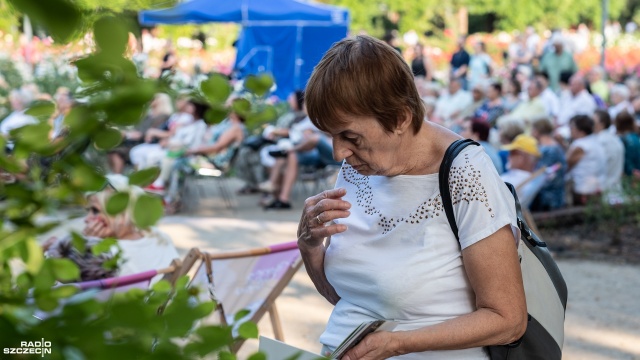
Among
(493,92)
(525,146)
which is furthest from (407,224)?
(493,92)

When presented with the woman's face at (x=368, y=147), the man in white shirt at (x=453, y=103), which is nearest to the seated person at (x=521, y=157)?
the man in white shirt at (x=453, y=103)

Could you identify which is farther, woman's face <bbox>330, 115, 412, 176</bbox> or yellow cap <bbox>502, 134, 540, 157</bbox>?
yellow cap <bbox>502, 134, 540, 157</bbox>

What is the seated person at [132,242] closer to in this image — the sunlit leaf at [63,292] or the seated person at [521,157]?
the sunlit leaf at [63,292]

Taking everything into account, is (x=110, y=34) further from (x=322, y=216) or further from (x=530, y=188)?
(x=530, y=188)

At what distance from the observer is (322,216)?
241 centimetres

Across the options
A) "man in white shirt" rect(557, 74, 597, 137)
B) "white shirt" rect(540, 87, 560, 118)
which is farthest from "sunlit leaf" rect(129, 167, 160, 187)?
"white shirt" rect(540, 87, 560, 118)

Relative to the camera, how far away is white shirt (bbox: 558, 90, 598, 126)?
1340cm

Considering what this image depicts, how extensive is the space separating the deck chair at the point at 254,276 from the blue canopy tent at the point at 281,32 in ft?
34.2

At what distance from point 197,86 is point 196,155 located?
10.4 metres

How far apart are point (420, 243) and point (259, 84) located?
3.75 feet

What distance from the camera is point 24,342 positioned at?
938mm

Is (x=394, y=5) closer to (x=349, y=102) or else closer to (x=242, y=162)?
(x=242, y=162)

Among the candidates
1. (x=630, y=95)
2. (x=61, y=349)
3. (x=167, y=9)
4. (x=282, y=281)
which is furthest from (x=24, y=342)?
(x=630, y=95)

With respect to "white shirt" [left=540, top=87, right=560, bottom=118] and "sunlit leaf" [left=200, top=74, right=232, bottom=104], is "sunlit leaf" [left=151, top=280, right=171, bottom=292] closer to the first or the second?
"sunlit leaf" [left=200, top=74, right=232, bottom=104]
